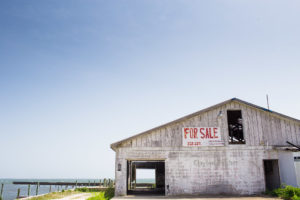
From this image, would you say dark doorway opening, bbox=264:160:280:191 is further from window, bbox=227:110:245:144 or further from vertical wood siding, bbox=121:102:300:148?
window, bbox=227:110:245:144

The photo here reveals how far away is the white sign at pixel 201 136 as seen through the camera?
624 inches

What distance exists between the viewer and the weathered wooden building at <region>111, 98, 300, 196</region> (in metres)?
15.2

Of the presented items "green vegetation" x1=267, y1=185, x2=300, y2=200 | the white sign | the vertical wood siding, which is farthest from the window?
"green vegetation" x1=267, y1=185, x2=300, y2=200

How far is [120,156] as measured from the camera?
51.1ft

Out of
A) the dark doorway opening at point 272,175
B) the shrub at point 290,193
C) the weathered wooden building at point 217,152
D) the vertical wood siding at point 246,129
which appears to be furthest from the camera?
the dark doorway opening at point 272,175

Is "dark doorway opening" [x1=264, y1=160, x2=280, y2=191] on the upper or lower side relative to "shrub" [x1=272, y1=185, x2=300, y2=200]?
upper

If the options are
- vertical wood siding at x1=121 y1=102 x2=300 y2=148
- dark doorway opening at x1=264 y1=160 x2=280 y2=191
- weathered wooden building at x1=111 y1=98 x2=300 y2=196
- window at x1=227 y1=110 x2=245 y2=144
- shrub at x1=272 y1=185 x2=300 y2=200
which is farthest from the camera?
window at x1=227 y1=110 x2=245 y2=144

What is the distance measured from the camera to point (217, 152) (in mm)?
15727

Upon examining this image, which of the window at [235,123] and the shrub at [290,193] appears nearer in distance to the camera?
the shrub at [290,193]

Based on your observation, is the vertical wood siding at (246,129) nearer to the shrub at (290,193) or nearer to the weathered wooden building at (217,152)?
the weathered wooden building at (217,152)

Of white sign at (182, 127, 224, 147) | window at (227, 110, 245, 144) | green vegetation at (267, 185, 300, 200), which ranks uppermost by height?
window at (227, 110, 245, 144)

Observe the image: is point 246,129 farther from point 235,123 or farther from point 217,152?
point 235,123

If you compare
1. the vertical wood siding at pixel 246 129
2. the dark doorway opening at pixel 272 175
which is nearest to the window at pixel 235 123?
the vertical wood siding at pixel 246 129

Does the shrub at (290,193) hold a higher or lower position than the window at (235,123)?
lower
